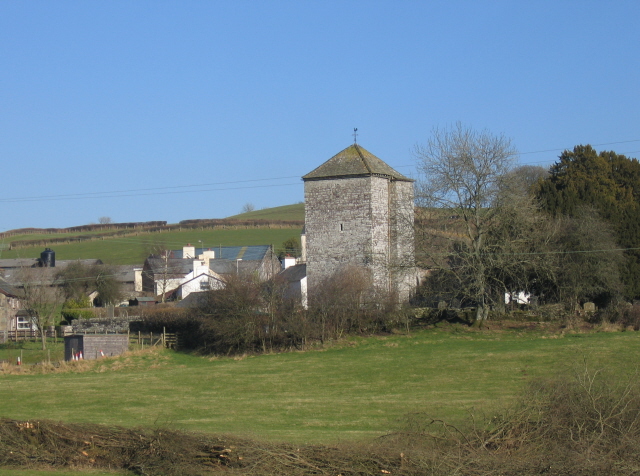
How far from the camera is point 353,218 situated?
39.4 meters

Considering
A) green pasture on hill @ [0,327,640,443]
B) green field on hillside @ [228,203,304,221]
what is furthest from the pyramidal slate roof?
green field on hillside @ [228,203,304,221]

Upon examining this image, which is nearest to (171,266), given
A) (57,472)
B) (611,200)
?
(611,200)

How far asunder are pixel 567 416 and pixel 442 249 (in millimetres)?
24749

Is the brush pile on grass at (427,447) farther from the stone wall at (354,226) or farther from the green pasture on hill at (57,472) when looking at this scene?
the stone wall at (354,226)

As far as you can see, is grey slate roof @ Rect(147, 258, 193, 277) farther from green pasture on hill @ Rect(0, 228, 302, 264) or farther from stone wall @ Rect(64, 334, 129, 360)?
stone wall @ Rect(64, 334, 129, 360)

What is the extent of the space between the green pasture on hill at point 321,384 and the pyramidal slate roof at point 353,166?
32.0 ft

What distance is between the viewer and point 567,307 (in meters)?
35.5

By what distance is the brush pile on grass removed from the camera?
9.60m

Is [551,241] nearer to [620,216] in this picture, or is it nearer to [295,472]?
[620,216]

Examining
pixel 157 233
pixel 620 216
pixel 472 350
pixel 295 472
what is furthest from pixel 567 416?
pixel 157 233

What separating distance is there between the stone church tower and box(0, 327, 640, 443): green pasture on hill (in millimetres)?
6345

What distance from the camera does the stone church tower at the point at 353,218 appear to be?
38969 mm

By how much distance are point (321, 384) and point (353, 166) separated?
1799cm

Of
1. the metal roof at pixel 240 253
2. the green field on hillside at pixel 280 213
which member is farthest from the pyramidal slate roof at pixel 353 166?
the green field on hillside at pixel 280 213
